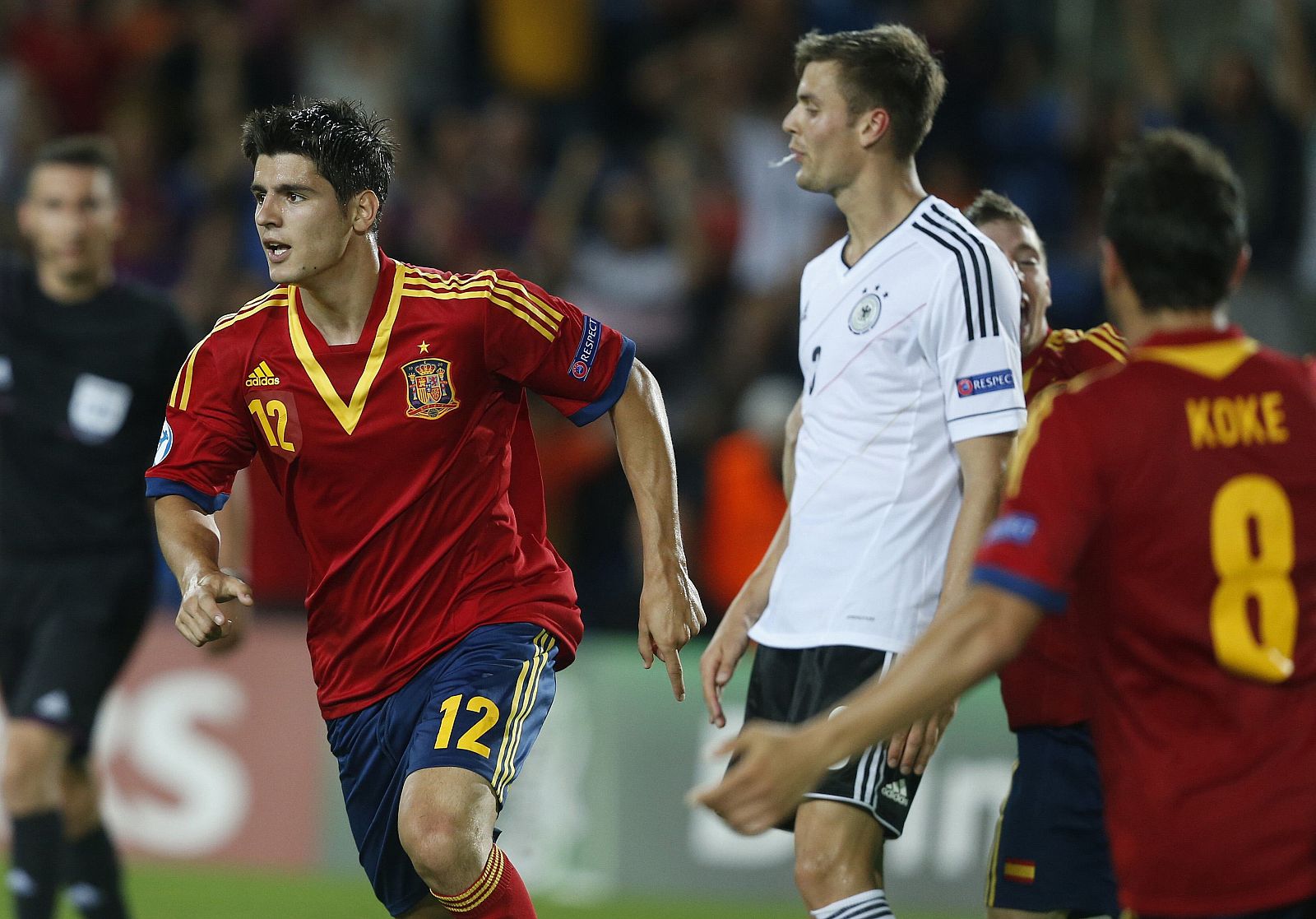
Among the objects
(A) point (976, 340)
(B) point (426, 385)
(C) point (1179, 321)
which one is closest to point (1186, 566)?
(C) point (1179, 321)

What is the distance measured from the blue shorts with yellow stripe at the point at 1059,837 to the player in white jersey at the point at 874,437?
45 cm

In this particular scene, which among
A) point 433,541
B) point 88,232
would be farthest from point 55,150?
point 433,541

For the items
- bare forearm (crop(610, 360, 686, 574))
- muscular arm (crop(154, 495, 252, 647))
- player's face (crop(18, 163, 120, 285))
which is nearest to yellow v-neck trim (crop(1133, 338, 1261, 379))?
bare forearm (crop(610, 360, 686, 574))

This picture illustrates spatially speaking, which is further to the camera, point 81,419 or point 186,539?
point 81,419

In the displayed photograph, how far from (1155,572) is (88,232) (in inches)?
190

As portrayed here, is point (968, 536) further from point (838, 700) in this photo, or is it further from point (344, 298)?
point (344, 298)

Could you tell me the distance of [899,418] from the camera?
14.8 feet

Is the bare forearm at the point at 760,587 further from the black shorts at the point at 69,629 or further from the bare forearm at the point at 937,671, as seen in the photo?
the black shorts at the point at 69,629

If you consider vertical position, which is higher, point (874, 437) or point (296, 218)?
point (296, 218)

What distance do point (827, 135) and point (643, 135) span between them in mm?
7881

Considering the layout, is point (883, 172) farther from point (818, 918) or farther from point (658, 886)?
point (658, 886)

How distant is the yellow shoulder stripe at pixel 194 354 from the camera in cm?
480

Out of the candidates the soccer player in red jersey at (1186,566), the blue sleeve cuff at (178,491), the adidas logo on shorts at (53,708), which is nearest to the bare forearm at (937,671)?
the soccer player in red jersey at (1186,566)

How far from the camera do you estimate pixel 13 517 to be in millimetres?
6613
